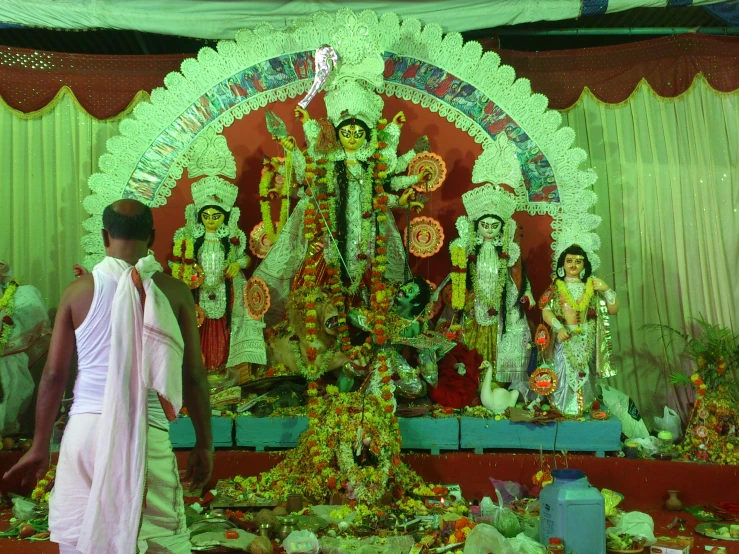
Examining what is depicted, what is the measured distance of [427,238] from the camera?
6941 millimetres

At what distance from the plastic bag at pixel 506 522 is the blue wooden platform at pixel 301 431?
1.02m

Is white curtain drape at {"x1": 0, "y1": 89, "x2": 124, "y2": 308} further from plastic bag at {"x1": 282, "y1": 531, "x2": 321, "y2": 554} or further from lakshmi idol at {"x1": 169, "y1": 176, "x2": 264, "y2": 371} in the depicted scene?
plastic bag at {"x1": 282, "y1": 531, "x2": 321, "y2": 554}

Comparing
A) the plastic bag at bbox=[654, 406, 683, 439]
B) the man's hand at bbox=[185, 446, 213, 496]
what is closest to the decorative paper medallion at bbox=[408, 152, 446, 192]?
the plastic bag at bbox=[654, 406, 683, 439]

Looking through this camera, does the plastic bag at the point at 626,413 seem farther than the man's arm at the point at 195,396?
Yes

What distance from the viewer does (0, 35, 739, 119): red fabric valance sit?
7.48 m

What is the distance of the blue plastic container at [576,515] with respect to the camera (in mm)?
4680

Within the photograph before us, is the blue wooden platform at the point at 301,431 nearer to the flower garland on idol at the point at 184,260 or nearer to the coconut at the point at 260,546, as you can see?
the flower garland on idol at the point at 184,260

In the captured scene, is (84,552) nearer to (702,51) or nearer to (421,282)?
(421,282)

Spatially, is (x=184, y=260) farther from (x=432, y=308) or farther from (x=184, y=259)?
(x=432, y=308)

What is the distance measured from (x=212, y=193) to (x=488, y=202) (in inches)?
84.9

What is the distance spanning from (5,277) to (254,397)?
211 centimetres

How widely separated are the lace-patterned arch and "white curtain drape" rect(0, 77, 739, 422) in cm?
76

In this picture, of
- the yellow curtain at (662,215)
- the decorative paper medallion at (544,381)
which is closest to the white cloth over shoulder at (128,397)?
the decorative paper medallion at (544,381)

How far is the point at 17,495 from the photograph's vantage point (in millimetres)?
5863
